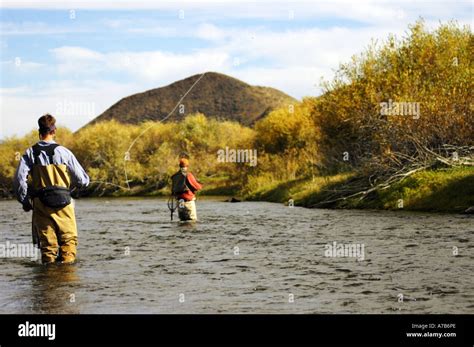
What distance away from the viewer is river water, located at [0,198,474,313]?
910cm

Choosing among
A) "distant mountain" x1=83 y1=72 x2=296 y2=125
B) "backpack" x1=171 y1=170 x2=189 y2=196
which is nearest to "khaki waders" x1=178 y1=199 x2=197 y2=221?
"backpack" x1=171 y1=170 x2=189 y2=196

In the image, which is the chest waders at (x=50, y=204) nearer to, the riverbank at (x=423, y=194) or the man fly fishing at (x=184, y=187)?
the man fly fishing at (x=184, y=187)

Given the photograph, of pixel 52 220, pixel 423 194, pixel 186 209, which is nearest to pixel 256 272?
pixel 52 220

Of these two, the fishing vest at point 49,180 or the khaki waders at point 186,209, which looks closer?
the fishing vest at point 49,180

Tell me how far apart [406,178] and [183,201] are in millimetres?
9240

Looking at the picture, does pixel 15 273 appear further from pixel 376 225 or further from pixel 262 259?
pixel 376 225

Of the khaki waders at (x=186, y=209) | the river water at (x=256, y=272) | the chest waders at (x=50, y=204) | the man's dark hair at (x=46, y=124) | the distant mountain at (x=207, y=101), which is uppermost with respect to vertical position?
the distant mountain at (x=207, y=101)

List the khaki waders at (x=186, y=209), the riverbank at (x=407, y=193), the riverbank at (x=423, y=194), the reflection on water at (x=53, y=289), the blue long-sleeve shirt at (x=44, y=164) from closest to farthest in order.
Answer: the reflection on water at (x=53, y=289) → the blue long-sleeve shirt at (x=44, y=164) → the khaki waders at (x=186, y=209) → the riverbank at (x=423, y=194) → the riverbank at (x=407, y=193)

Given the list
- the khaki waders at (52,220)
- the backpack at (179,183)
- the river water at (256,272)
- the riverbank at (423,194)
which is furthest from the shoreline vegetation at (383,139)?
the khaki waders at (52,220)

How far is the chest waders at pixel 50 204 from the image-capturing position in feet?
38.2

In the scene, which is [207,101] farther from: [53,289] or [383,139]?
[53,289]

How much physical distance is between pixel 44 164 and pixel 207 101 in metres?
124

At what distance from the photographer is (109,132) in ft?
234
